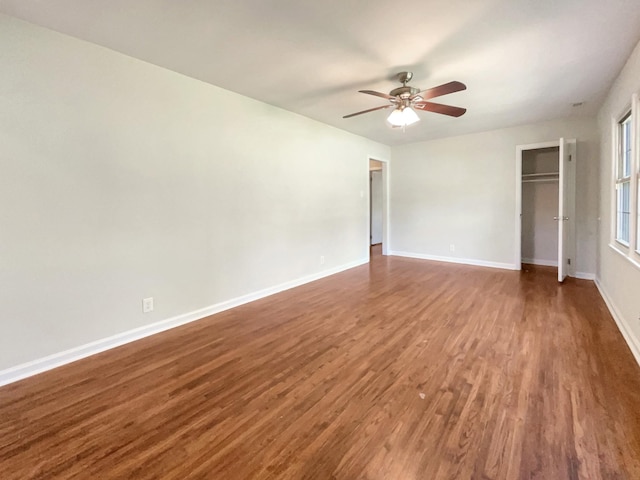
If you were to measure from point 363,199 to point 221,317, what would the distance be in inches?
144

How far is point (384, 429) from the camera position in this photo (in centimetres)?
162

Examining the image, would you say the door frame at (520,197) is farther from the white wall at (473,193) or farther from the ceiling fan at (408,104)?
the ceiling fan at (408,104)

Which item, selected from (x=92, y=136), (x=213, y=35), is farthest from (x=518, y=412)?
(x=92, y=136)

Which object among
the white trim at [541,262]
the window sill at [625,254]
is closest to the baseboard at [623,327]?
the window sill at [625,254]

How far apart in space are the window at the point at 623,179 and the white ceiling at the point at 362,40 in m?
0.56

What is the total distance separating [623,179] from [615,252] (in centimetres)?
75

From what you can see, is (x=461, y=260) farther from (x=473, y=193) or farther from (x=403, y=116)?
(x=403, y=116)

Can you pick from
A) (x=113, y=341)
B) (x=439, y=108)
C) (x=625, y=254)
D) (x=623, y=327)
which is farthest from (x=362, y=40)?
(x=623, y=327)

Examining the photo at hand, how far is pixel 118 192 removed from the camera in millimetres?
2617

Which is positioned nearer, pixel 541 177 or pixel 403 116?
pixel 403 116

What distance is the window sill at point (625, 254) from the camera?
2.46 metres

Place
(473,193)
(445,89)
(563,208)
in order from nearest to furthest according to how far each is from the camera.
Result: (445,89)
(563,208)
(473,193)

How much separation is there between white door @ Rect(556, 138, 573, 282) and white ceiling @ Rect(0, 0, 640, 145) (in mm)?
928

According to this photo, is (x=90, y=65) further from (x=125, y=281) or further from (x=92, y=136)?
(x=125, y=281)
